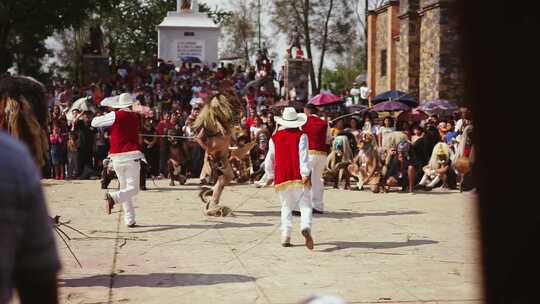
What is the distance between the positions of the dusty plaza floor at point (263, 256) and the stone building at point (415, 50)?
435 inches

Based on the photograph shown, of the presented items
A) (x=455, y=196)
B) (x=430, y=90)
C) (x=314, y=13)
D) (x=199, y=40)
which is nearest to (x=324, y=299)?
(x=455, y=196)

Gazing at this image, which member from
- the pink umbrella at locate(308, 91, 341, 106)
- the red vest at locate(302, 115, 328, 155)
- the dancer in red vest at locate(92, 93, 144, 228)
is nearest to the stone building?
the pink umbrella at locate(308, 91, 341, 106)

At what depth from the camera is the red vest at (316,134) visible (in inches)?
527

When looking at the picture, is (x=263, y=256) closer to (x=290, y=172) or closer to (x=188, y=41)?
(x=290, y=172)

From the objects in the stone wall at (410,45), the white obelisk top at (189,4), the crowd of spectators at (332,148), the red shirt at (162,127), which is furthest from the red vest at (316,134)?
the white obelisk top at (189,4)

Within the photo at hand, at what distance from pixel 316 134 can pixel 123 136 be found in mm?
3196

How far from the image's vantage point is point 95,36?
3784 cm

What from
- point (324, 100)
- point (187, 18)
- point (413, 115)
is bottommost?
point (413, 115)

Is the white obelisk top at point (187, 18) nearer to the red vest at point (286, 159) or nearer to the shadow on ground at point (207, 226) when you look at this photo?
the shadow on ground at point (207, 226)

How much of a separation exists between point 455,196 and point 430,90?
40.6ft

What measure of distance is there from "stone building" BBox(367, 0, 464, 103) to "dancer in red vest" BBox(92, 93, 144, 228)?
41.4ft

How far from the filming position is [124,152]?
11883 millimetres

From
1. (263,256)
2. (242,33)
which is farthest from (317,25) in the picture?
(263,256)

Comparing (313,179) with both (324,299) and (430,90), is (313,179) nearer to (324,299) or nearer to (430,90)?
(324,299)
